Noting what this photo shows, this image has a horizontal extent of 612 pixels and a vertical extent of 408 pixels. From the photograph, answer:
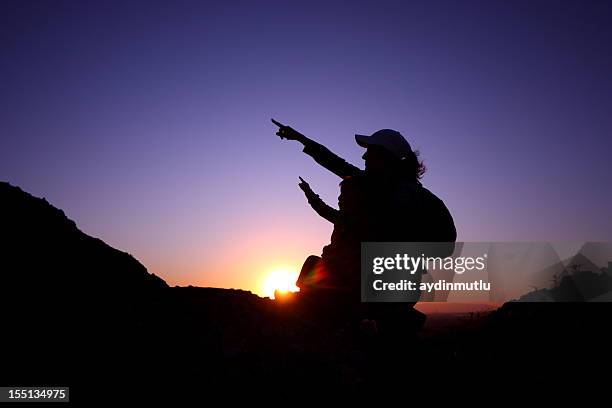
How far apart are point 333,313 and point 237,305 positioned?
156cm

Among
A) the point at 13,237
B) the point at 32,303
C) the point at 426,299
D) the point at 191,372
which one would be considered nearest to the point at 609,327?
the point at 426,299

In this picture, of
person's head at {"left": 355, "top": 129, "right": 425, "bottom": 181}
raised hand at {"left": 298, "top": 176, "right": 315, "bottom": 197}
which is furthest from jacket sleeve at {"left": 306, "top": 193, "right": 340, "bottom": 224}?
person's head at {"left": 355, "top": 129, "right": 425, "bottom": 181}

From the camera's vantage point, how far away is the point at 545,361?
6.97 m

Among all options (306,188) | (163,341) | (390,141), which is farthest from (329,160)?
(163,341)

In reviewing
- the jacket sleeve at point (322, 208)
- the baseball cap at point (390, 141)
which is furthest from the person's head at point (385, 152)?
the jacket sleeve at point (322, 208)

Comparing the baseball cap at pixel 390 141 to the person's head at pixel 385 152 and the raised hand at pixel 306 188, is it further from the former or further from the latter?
the raised hand at pixel 306 188

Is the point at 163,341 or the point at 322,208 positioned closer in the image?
the point at 163,341

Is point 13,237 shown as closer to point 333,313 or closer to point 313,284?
point 313,284

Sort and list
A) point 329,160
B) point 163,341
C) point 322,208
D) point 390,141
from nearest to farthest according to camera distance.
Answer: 1. point 163,341
2. point 390,141
3. point 322,208
4. point 329,160

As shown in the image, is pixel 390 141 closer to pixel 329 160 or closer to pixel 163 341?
pixel 329 160

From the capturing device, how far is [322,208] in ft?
22.8

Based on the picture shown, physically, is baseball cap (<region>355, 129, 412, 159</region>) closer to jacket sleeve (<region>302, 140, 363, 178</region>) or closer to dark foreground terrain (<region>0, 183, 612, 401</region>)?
jacket sleeve (<region>302, 140, 363, 178</region>)

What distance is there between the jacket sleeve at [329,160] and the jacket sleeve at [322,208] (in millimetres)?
597

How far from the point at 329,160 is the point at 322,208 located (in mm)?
930
